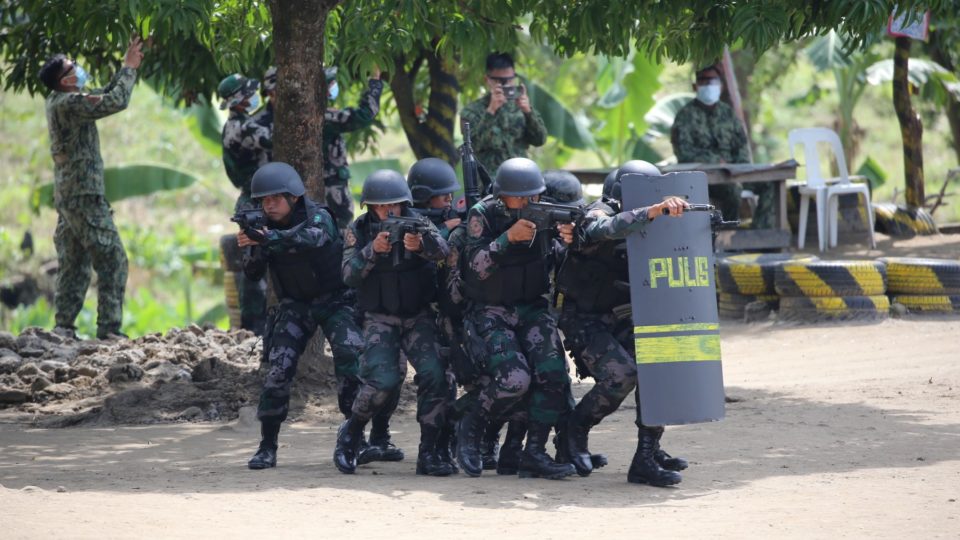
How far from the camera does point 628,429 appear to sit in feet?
28.9

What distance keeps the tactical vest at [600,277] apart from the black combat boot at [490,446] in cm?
93

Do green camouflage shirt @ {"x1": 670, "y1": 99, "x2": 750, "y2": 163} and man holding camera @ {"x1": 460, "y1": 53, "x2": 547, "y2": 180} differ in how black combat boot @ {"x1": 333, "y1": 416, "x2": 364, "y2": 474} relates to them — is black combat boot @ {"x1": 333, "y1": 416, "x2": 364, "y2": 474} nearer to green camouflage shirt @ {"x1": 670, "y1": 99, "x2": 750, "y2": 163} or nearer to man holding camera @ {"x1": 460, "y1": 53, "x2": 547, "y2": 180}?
man holding camera @ {"x1": 460, "y1": 53, "x2": 547, "y2": 180}

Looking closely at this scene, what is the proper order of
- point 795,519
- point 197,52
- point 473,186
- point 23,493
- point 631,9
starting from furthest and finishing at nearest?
point 197,52 < point 631,9 < point 473,186 < point 23,493 < point 795,519

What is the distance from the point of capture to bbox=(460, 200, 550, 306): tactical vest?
7044 millimetres

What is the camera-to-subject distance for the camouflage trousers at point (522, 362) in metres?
7.01

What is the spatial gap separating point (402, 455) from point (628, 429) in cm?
169

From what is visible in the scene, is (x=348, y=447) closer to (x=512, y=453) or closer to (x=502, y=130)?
(x=512, y=453)

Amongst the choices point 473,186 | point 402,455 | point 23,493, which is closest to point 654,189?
point 473,186

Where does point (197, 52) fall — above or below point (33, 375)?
above

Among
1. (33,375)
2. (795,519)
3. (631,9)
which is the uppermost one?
(631,9)

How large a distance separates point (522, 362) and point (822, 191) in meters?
8.77

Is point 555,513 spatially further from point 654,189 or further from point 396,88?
point 396,88

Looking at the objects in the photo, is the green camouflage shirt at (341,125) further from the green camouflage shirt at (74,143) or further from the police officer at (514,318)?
the police officer at (514,318)

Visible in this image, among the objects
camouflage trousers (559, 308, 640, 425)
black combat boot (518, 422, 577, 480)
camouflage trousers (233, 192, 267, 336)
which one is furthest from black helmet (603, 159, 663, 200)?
camouflage trousers (233, 192, 267, 336)
